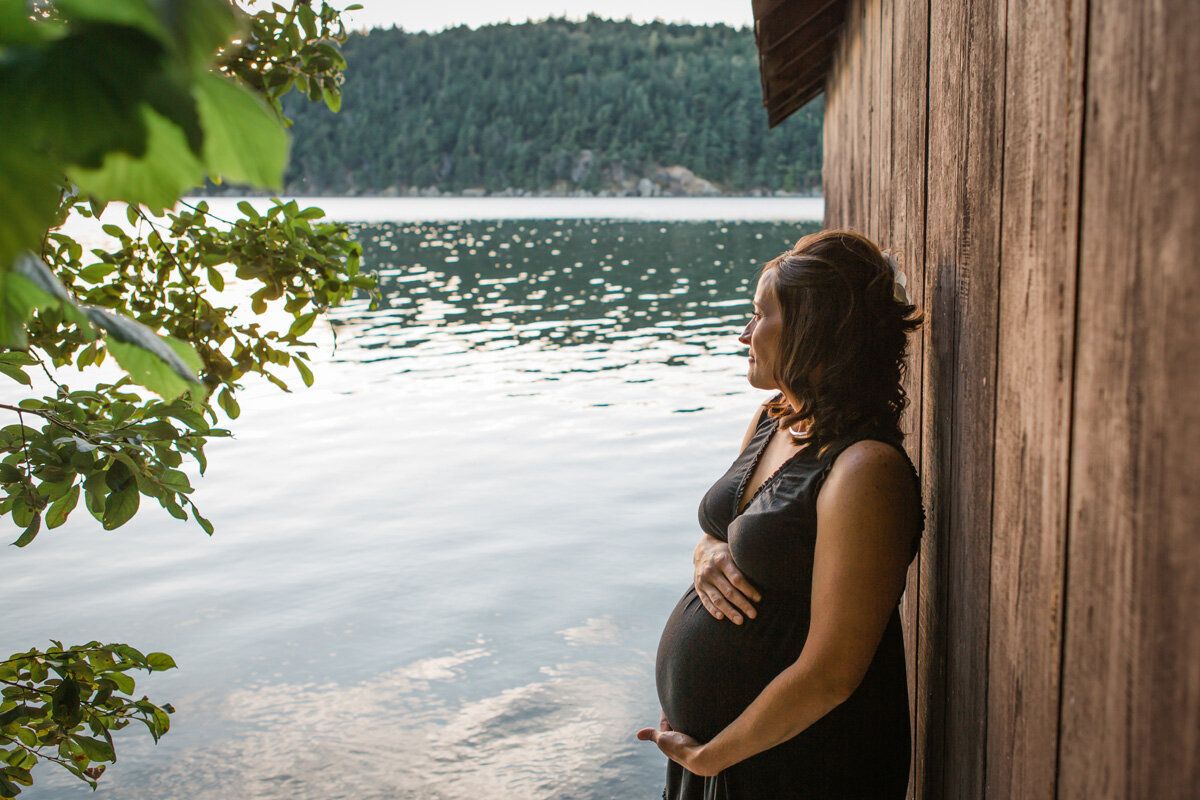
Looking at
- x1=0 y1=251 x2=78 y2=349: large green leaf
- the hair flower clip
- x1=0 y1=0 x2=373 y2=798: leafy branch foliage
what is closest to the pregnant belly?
the hair flower clip

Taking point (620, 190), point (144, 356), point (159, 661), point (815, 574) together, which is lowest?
point (159, 661)

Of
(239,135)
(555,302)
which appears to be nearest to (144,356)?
(239,135)

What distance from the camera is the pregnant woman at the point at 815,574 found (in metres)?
1.63

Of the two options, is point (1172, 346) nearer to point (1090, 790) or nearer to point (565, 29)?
point (1090, 790)

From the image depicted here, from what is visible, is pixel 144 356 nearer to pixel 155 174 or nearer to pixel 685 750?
pixel 155 174

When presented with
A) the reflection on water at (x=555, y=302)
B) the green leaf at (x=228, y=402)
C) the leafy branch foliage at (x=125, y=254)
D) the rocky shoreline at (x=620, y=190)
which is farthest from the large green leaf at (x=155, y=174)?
the rocky shoreline at (x=620, y=190)

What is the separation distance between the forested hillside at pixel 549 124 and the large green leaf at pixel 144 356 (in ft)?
428

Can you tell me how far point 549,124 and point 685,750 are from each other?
481 feet

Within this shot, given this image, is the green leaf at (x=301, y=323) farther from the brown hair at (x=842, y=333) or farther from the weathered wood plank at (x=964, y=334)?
the weathered wood plank at (x=964, y=334)

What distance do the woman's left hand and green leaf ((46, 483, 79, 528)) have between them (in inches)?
51.3

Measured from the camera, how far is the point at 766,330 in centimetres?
194

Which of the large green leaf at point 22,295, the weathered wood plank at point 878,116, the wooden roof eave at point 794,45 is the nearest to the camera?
the large green leaf at point 22,295

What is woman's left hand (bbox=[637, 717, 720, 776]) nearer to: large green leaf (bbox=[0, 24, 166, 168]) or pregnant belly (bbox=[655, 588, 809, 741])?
pregnant belly (bbox=[655, 588, 809, 741])

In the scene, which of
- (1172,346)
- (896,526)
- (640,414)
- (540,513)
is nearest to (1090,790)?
(1172,346)
